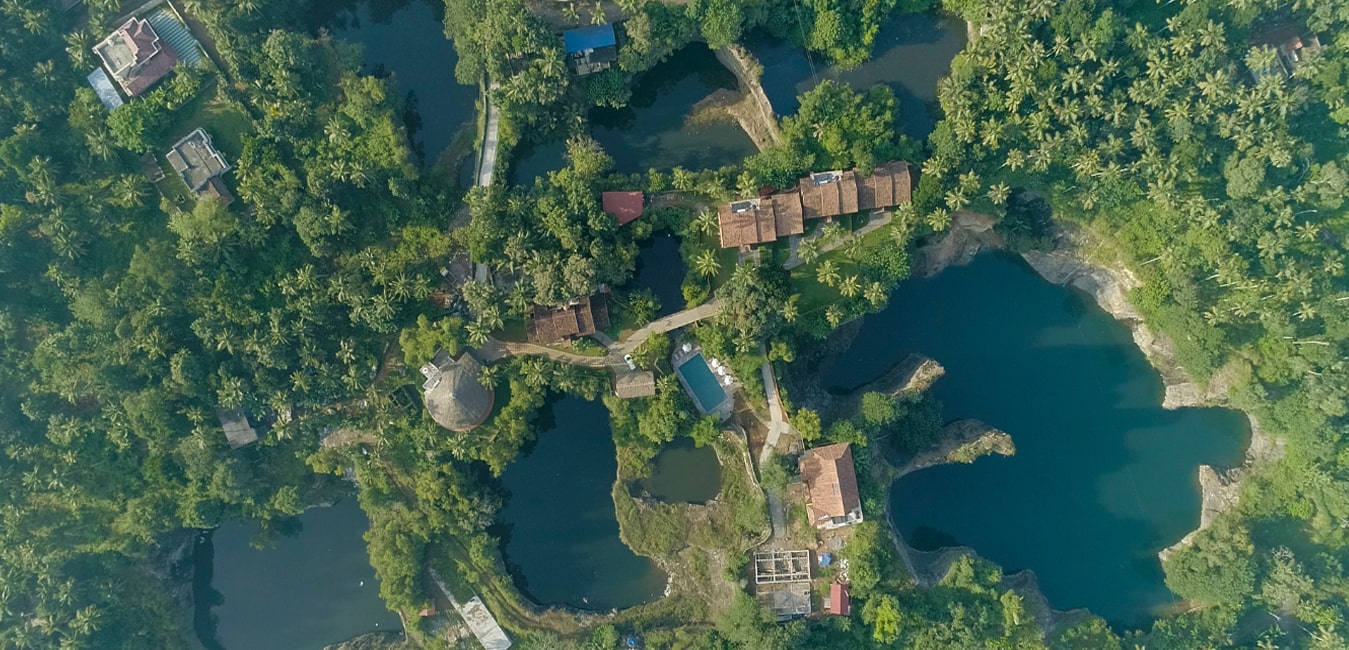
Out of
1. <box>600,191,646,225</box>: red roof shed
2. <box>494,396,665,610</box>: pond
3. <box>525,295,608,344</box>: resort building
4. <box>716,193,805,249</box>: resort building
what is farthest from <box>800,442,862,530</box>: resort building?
<box>600,191,646,225</box>: red roof shed

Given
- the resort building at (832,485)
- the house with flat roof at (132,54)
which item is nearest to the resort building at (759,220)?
the resort building at (832,485)

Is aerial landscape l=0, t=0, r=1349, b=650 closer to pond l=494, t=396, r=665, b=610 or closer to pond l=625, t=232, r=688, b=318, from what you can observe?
pond l=625, t=232, r=688, b=318

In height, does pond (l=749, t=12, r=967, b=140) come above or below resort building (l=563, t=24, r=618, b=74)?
below

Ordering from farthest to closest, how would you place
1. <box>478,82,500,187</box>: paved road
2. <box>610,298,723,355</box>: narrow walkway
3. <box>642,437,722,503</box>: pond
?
<box>642,437,722,503</box>: pond
<box>610,298,723,355</box>: narrow walkway
<box>478,82,500,187</box>: paved road

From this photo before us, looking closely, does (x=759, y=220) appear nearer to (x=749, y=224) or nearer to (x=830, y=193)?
(x=749, y=224)

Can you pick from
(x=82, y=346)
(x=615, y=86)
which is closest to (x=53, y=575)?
(x=82, y=346)

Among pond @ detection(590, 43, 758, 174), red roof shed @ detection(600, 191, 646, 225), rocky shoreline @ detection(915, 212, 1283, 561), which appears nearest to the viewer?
red roof shed @ detection(600, 191, 646, 225)

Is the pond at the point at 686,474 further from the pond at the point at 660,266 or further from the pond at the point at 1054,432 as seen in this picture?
the pond at the point at 660,266

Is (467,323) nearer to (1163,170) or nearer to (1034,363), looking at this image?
(1034,363)
